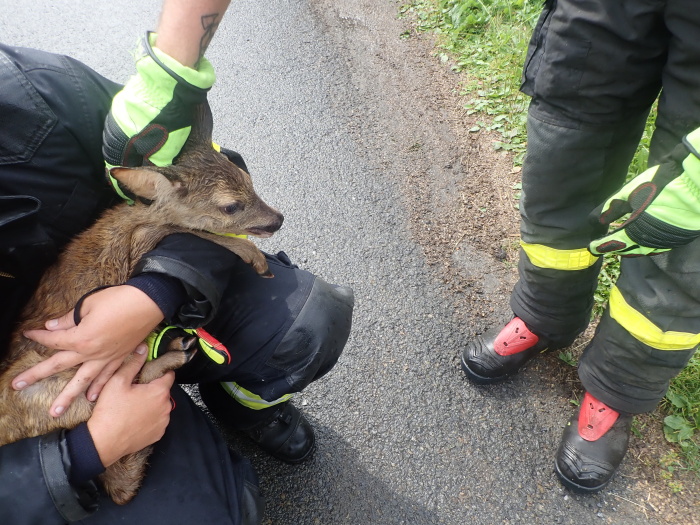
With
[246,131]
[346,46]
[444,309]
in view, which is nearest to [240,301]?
[444,309]

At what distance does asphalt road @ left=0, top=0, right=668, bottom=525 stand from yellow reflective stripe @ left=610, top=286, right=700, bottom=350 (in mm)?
592

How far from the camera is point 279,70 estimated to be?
484 centimetres

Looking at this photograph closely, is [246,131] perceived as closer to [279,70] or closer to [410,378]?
[279,70]

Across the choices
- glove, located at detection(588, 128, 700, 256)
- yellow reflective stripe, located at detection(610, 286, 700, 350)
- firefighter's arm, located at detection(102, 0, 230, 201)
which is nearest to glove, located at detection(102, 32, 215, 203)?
firefighter's arm, located at detection(102, 0, 230, 201)

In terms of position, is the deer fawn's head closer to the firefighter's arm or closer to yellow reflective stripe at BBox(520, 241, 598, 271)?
the firefighter's arm

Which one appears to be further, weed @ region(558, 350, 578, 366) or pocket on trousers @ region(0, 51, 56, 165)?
weed @ region(558, 350, 578, 366)

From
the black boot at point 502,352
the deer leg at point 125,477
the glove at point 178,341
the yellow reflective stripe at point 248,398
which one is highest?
the glove at point 178,341

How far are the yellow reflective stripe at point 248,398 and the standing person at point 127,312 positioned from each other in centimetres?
4

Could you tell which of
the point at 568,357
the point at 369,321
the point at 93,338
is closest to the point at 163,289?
the point at 93,338

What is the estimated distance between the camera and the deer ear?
1.90 metres

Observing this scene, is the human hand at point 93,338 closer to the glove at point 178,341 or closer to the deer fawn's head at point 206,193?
the glove at point 178,341

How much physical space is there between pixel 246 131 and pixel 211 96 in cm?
63

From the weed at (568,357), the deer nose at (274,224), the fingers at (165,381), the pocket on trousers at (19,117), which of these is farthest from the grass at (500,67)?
the pocket on trousers at (19,117)

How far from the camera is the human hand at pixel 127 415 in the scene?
1.67m
